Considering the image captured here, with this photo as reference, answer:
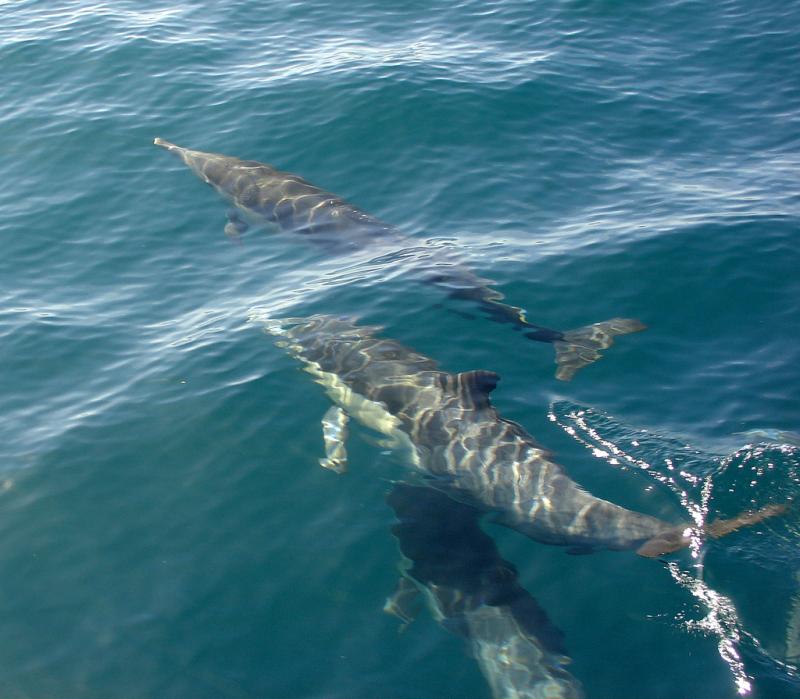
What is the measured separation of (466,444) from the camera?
10734 mm

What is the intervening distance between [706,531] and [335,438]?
15.6ft

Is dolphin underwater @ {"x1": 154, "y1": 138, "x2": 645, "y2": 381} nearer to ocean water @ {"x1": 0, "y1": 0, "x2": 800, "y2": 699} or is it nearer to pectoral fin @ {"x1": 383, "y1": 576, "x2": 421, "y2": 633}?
ocean water @ {"x1": 0, "y1": 0, "x2": 800, "y2": 699}

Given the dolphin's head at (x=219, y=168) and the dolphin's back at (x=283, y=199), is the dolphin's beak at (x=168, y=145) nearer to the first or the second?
the dolphin's head at (x=219, y=168)

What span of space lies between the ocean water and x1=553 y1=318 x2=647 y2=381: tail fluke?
0.58 ft

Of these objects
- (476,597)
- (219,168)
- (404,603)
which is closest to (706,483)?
(476,597)

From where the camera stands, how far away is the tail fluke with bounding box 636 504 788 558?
886cm

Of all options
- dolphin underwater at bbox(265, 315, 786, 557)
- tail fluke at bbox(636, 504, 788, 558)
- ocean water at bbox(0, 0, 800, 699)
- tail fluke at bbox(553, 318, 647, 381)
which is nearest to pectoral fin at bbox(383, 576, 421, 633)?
ocean water at bbox(0, 0, 800, 699)

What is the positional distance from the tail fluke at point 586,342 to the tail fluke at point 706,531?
319 cm

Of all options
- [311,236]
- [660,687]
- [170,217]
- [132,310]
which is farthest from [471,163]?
[660,687]

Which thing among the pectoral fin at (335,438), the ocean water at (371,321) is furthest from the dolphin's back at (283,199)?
the pectoral fin at (335,438)

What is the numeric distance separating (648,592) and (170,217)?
12.0 metres

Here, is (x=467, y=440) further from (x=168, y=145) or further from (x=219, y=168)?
(x=168, y=145)

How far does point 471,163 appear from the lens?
59.2ft

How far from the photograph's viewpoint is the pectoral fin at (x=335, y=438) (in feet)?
36.3
